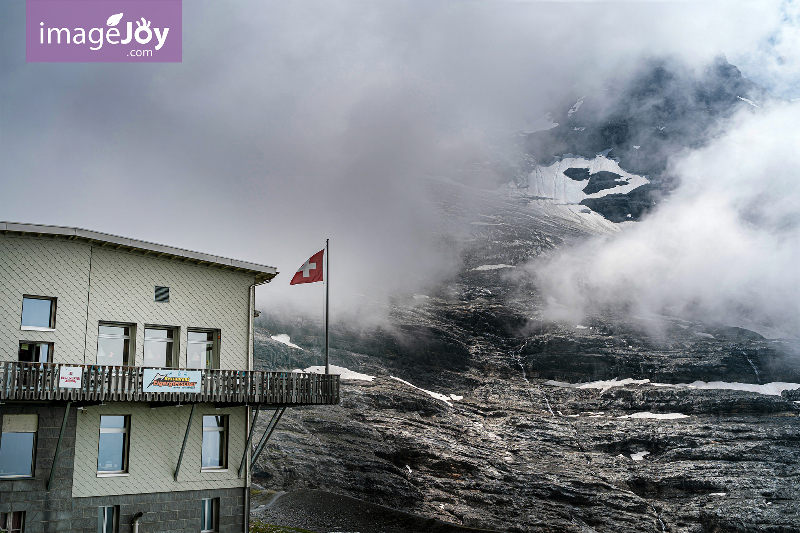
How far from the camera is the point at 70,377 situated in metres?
21.9

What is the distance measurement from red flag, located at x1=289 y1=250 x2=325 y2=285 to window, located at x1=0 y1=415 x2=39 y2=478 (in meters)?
11.9

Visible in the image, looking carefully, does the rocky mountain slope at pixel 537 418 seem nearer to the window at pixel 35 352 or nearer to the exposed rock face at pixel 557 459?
the exposed rock face at pixel 557 459

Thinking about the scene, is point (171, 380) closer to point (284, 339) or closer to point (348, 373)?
point (348, 373)

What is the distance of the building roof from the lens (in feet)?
77.6

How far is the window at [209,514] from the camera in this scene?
26.4 m

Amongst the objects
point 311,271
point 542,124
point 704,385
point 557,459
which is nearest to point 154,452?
point 311,271

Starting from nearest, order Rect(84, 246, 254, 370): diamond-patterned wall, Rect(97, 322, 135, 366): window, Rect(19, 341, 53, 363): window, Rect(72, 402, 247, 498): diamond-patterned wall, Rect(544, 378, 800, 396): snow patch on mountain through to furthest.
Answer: Rect(19, 341, 53, 363): window, Rect(72, 402, 247, 498): diamond-patterned wall, Rect(97, 322, 135, 366): window, Rect(84, 246, 254, 370): diamond-patterned wall, Rect(544, 378, 800, 396): snow patch on mountain

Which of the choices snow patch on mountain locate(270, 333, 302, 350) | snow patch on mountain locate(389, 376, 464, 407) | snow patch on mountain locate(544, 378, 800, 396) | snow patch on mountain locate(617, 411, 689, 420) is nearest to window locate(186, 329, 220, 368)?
snow patch on mountain locate(270, 333, 302, 350)

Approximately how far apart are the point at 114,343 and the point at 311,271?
9.08 m

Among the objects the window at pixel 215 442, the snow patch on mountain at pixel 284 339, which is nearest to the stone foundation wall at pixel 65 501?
the window at pixel 215 442

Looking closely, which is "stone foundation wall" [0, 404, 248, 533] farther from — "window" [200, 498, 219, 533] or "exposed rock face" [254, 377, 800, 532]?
"exposed rock face" [254, 377, 800, 532]

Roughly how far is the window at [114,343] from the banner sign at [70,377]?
9.52ft

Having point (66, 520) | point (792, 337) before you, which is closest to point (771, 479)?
point (792, 337)

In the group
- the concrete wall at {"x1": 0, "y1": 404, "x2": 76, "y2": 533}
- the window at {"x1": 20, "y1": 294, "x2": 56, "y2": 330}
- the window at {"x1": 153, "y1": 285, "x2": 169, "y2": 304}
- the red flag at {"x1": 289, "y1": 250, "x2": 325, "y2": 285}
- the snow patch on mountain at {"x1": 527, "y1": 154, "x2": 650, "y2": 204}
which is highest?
the snow patch on mountain at {"x1": 527, "y1": 154, "x2": 650, "y2": 204}
